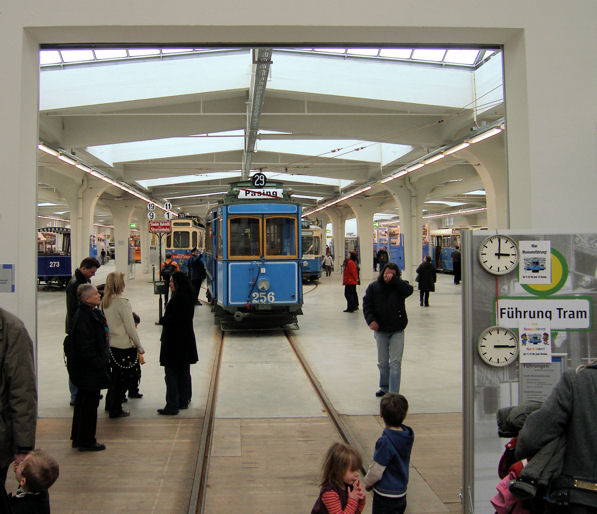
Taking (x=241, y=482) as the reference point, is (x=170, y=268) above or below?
above

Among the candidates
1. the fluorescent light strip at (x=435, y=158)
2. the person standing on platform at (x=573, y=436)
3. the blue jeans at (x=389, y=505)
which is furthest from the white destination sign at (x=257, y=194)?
the person standing on platform at (x=573, y=436)

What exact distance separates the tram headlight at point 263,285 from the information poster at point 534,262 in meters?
8.94

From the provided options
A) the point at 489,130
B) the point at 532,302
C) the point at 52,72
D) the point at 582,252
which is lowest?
the point at 532,302

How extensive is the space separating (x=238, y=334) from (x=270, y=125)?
684 cm

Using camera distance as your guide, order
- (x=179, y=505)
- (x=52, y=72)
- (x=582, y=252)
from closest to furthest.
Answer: (x=582, y=252) < (x=179, y=505) < (x=52, y=72)

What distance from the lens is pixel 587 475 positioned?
8.13 ft

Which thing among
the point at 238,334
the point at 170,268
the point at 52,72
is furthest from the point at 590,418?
the point at 170,268

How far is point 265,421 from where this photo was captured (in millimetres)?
6555

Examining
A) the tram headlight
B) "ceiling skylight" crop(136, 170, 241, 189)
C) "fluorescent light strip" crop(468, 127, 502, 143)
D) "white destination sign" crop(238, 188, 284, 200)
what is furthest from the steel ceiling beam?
"ceiling skylight" crop(136, 170, 241, 189)

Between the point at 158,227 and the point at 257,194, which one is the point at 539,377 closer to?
the point at 257,194

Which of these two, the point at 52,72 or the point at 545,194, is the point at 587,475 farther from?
the point at 52,72

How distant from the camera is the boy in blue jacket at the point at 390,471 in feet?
11.3

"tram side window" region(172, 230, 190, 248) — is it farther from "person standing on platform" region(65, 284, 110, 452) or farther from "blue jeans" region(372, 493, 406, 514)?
"blue jeans" region(372, 493, 406, 514)

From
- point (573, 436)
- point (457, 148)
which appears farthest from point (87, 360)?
point (457, 148)
